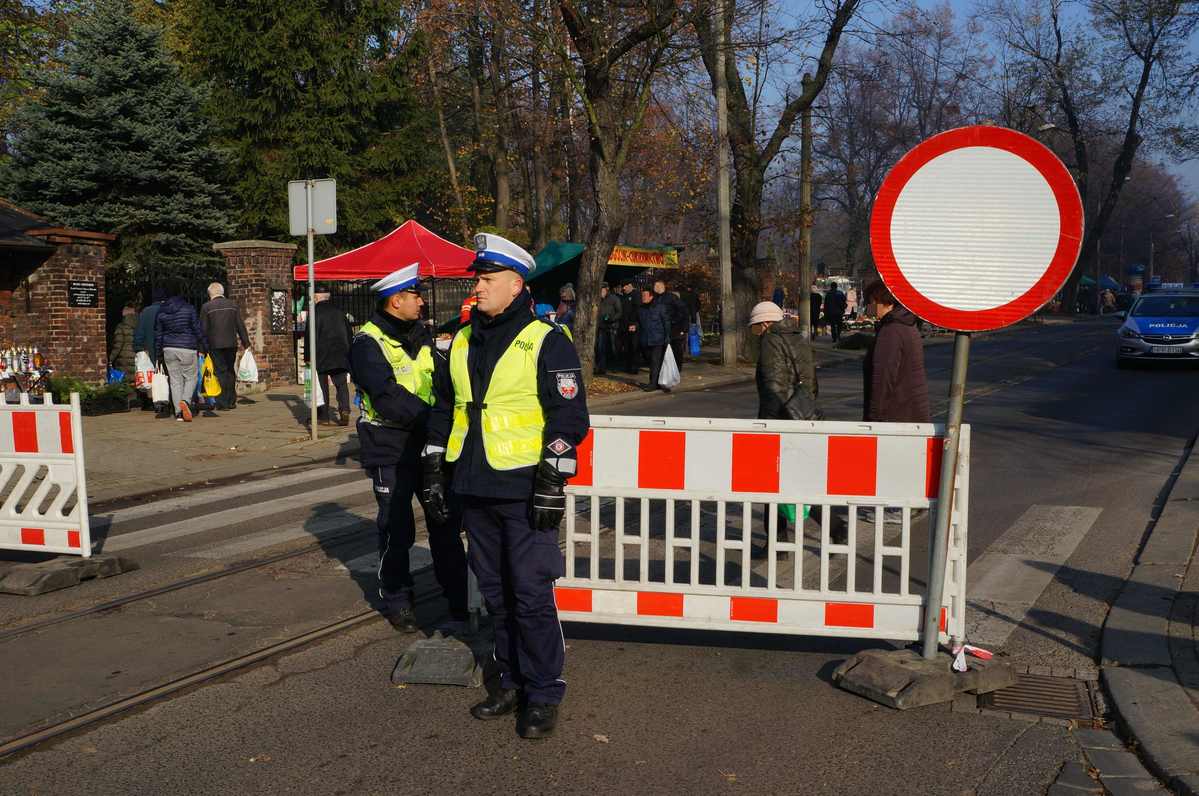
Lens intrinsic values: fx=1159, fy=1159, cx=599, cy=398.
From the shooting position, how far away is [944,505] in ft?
15.8

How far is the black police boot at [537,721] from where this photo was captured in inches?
174

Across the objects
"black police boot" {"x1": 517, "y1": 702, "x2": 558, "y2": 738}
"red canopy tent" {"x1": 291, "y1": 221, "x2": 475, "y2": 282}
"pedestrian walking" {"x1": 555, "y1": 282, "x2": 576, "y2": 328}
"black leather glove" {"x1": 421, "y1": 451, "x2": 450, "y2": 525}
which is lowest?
"black police boot" {"x1": 517, "y1": 702, "x2": 558, "y2": 738}

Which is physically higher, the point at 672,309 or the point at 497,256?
the point at 497,256

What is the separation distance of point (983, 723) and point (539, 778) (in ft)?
5.87

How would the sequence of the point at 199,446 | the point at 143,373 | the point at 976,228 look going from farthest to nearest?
the point at 143,373 → the point at 199,446 → the point at 976,228

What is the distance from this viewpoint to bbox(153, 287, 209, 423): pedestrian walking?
15039mm

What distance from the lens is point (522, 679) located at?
4672mm

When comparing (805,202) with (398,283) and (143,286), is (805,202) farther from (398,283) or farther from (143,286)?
(398,283)

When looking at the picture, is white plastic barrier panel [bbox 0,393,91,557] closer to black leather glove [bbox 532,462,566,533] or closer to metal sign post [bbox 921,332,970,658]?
black leather glove [bbox 532,462,566,533]

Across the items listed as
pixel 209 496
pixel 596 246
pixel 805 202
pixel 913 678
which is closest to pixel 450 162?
pixel 805 202

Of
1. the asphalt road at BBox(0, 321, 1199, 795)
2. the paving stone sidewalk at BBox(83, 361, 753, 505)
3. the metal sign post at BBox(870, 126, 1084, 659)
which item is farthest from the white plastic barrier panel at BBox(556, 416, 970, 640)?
the paving stone sidewalk at BBox(83, 361, 753, 505)

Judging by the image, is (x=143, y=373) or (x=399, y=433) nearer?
(x=399, y=433)

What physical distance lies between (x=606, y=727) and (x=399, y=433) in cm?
204

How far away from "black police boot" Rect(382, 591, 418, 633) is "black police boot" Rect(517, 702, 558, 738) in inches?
58.6
